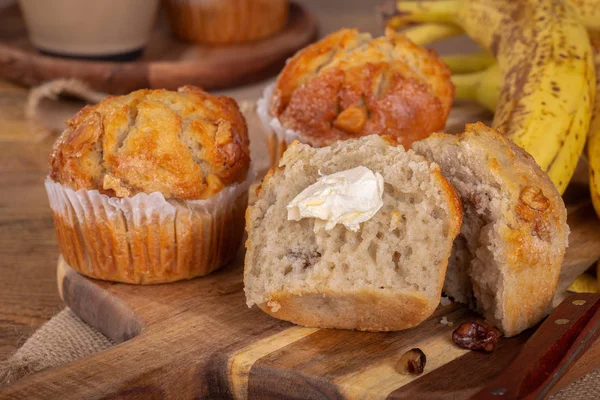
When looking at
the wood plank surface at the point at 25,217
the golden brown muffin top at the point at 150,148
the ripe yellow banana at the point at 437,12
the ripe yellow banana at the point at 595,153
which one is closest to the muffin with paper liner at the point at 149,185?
the golden brown muffin top at the point at 150,148

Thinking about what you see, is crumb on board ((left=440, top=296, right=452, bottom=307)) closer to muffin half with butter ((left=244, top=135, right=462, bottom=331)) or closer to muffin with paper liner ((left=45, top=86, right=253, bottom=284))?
muffin half with butter ((left=244, top=135, right=462, bottom=331))

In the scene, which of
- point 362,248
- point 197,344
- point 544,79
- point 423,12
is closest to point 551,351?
point 362,248

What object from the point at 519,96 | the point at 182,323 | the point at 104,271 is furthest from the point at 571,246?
the point at 104,271

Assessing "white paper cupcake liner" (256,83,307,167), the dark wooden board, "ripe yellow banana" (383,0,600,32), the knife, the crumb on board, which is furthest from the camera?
the dark wooden board

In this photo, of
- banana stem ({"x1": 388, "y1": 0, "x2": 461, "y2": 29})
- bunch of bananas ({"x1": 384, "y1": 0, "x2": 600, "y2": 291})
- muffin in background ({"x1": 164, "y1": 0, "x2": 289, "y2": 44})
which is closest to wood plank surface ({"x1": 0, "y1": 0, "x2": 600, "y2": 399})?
bunch of bananas ({"x1": 384, "y1": 0, "x2": 600, "y2": 291})

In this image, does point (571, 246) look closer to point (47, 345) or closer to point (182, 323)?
point (182, 323)

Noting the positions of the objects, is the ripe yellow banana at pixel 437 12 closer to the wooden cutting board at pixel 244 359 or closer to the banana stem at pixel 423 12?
the banana stem at pixel 423 12
